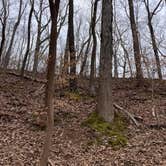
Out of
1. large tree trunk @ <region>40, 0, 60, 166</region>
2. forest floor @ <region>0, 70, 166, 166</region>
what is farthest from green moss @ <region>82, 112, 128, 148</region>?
large tree trunk @ <region>40, 0, 60, 166</region>

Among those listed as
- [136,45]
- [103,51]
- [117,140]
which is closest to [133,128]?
[117,140]

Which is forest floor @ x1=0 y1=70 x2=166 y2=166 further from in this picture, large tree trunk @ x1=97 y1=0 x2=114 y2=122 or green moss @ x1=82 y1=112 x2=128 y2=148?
large tree trunk @ x1=97 y1=0 x2=114 y2=122

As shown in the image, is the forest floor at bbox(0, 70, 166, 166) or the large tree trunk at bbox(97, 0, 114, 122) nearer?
the forest floor at bbox(0, 70, 166, 166)

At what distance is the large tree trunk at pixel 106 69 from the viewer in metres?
10.6

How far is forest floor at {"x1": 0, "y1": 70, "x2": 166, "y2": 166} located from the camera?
8398 mm

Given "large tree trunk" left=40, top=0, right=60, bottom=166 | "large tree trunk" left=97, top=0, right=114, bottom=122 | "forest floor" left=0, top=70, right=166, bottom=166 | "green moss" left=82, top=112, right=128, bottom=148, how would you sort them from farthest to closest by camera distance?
"large tree trunk" left=97, top=0, right=114, bottom=122 → "green moss" left=82, top=112, right=128, bottom=148 → "forest floor" left=0, top=70, right=166, bottom=166 → "large tree trunk" left=40, top=0, right=60, bottom=166

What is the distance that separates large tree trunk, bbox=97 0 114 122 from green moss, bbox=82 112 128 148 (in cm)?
23

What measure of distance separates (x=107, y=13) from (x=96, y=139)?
451 cm

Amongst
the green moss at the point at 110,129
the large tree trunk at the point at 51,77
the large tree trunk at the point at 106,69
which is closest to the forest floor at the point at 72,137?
the green moss at the point at 110,129

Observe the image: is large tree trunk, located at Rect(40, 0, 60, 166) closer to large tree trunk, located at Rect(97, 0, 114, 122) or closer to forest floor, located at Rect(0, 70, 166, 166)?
forest floor, located at Rect(0, 70, 166, 166)

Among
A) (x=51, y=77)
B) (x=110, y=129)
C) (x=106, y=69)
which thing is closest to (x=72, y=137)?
(x=110, y=129)

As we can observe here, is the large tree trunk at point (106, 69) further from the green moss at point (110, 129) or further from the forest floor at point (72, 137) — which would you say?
the forest floor at point (72, 137)

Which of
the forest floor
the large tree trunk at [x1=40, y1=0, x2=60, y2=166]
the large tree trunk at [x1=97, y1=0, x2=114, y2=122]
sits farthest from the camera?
the large tree trunk at [x1=97, y1=0, x2=114, y2=122]

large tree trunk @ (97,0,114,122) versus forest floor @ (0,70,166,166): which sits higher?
large tree trunk @ (97,0,114,122)
